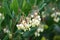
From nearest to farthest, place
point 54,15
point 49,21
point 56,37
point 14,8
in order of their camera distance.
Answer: point 14,8 → point 54,15 → point 49,21 → point 56,37

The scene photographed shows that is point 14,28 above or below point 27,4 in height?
below

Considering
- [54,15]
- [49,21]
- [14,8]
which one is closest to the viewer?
[14,8]

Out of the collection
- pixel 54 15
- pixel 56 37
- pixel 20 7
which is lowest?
pixel 56 37

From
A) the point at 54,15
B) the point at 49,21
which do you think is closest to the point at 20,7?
the point at 54,15

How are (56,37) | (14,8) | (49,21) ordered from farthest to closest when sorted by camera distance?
(56,37)
(49,21)
(14,8)


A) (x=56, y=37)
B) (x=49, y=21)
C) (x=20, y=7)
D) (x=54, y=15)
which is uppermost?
(x=20, y=7)

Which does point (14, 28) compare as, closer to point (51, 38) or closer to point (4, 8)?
point (4, 8)

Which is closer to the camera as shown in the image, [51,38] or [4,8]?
[4,8]

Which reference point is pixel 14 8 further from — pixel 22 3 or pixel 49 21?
pixel 49 21

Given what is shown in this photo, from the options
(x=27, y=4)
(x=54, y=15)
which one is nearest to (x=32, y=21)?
(x=27, y=4)
